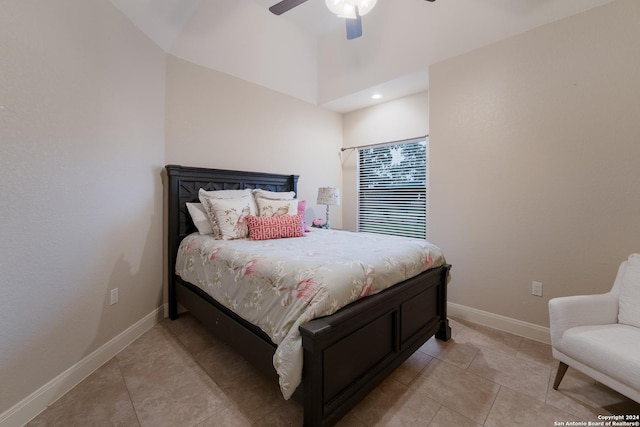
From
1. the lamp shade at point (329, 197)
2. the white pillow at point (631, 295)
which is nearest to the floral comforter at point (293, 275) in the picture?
the white pillow at point (631, 295)

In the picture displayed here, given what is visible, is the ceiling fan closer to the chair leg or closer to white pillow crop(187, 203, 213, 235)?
white pillow crop(187, 203, 213, 235)

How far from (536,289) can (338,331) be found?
2.06 meters

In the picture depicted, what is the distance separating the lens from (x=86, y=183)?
183 cm

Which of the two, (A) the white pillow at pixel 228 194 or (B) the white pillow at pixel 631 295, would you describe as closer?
(B) the white pillow at pixel 631 295

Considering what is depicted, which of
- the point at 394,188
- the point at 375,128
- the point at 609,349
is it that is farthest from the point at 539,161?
the point at 375,128

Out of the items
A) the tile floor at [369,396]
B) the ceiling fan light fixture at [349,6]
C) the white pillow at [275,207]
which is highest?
the ceiling fan light fixture at [349,6]

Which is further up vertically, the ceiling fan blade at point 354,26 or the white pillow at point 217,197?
the ceiling fan blade at point 354,26

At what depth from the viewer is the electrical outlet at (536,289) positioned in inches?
92.1

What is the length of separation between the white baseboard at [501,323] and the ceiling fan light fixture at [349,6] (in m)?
2.81

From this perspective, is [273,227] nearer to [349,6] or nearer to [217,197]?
[217,197]

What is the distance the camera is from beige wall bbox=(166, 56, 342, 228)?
2799mm

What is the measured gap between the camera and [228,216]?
2.49 m

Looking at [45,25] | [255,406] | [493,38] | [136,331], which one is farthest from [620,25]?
[136,331]

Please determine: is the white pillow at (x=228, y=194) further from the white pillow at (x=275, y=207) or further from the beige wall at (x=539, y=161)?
the beige wall at (x=539, y=161)
